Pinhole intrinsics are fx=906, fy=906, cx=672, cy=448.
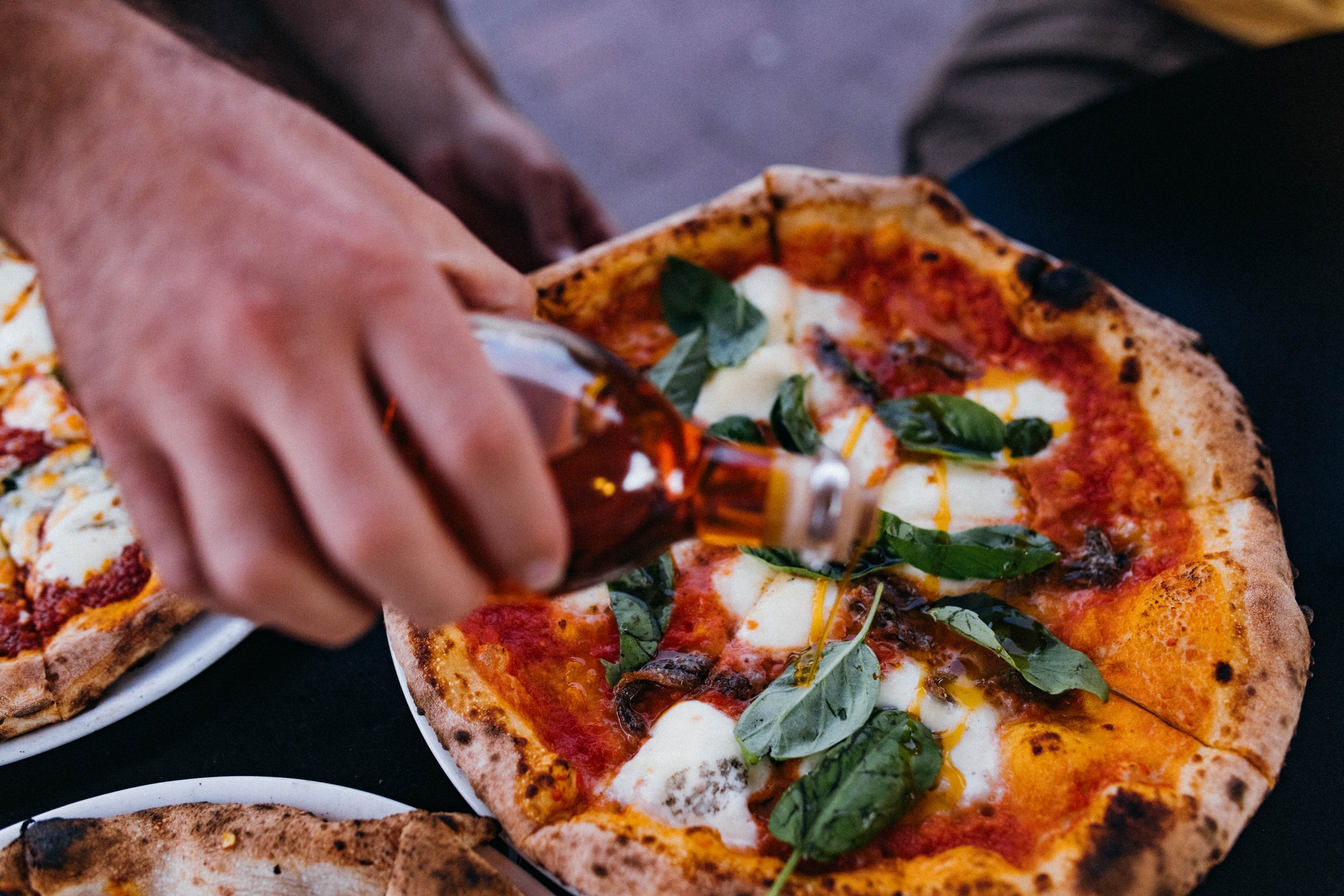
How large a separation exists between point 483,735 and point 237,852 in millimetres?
396

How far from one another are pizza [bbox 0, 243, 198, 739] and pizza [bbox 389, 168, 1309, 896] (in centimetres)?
57

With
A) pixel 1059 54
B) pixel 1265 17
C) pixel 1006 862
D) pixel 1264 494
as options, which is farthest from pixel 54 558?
pixel 1265 17

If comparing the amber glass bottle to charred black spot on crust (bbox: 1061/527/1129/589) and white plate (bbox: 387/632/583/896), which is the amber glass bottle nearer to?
white plate (bbox: 387/632/583/896)

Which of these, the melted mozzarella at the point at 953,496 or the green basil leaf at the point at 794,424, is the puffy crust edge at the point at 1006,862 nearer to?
the melted mozzarella at the point at 953,496

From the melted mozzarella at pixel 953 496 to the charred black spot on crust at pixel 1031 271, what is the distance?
0.46m

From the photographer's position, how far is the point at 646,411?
0.99 m

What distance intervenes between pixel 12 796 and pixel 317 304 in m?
1.49

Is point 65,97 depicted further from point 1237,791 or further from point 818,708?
point 1237,791

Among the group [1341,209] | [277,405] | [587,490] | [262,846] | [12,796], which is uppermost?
[277,405]

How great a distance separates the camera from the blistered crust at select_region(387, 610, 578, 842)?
53.7 inches

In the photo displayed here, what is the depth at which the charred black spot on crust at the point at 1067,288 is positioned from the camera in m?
1.90

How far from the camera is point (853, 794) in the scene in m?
1.27

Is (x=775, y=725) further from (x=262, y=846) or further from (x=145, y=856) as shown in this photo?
(x=145, y=856)

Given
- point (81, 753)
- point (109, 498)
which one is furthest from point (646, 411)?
point (109, 498)
